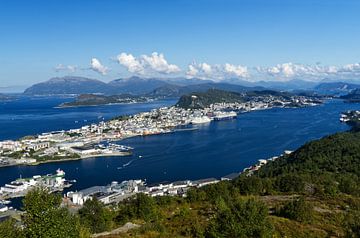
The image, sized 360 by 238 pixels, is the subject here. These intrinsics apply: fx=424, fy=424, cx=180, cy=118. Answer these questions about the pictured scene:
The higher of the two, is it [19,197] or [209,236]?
[209,236]

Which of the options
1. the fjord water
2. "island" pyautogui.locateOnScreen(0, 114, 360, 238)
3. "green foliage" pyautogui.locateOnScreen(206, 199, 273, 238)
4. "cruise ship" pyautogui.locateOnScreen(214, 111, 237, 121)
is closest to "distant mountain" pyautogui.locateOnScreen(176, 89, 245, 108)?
"cruise ship" pyautogui.locateOnScreen(214, 111, 237, 121)

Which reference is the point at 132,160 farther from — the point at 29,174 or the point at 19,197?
the point at 19,197

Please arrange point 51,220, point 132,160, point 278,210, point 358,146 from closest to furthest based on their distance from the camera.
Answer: point 51,220 → point 278,210 → point 358,146 → point 132,160

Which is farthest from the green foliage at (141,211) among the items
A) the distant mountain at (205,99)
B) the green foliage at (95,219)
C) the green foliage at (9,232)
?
A: the distant mountain at (205,99)

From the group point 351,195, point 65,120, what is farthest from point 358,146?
point 65,120

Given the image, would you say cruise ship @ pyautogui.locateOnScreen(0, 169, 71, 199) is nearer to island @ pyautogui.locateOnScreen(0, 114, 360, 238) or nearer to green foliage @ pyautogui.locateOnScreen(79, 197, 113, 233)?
island @ pyautogui.locateOnScreen(0, 114, 360, 238)

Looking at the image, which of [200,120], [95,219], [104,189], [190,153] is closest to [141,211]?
[95,219]

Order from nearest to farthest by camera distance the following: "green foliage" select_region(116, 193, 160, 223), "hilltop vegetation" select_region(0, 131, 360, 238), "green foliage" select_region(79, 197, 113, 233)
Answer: "hilltop vegetation" select_region(0, 131, 360, 238) < "green foliage" select_region(79, 197, 113, 233) < "green foliage" select_region(116, 193, 160, 223)

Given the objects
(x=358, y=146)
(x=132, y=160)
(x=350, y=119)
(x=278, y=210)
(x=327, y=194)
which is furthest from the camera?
(x=350, y=119)
